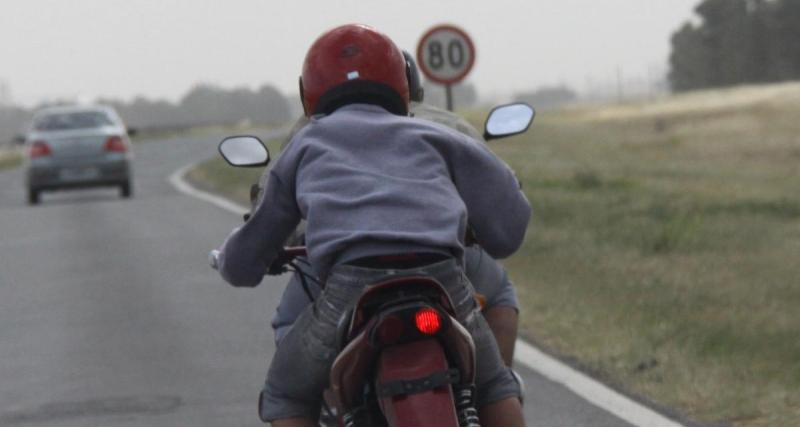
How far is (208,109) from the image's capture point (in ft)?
603

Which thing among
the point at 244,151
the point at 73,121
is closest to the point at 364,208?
the point at 244,151

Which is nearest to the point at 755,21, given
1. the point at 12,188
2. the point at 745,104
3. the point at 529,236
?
the point at 745,104

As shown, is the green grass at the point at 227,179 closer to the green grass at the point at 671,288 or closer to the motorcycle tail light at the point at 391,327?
the green grass at the point at 671,288

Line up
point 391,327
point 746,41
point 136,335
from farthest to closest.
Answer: point 746,41
point 136,335
point 391,327

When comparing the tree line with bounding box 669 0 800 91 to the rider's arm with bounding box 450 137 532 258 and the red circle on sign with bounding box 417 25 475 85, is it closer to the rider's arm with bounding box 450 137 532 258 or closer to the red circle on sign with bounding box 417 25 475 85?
the red circle on sign with bounding box 417 25 475 85

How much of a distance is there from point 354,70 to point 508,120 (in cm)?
96

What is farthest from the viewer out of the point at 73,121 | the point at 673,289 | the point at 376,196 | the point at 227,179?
the point at 73,121

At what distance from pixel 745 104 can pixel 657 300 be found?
3491 inches

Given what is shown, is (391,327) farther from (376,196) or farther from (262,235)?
(262,235)

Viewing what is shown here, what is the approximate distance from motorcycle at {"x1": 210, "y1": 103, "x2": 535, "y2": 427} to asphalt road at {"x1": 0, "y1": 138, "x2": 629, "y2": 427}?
12.1 feet

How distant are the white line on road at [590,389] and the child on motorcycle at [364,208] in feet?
10.9

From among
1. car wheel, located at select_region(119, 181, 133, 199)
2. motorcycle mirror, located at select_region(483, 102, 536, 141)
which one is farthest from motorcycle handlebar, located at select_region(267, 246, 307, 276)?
car wheel, located at select_region(119, 181, 133, 199)

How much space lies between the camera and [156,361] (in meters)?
10.5

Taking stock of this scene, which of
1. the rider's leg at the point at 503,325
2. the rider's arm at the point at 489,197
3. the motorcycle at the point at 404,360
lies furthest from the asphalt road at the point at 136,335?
the motorcycle at the point at 404,360
